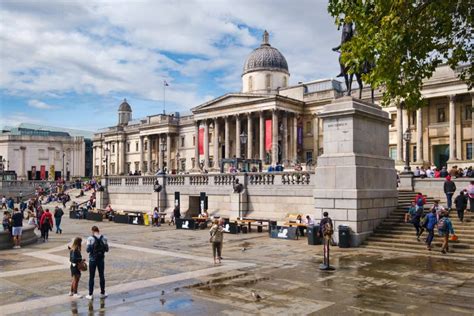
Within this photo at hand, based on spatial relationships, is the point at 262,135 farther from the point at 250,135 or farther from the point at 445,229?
the point at 445,229

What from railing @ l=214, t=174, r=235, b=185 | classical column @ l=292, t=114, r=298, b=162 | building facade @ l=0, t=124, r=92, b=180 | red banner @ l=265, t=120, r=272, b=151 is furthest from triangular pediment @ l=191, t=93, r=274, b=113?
building facade @ l=0, t=124, r=92, b=180

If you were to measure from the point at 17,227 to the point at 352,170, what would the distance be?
14.5 metres

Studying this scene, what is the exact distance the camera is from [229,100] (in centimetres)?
6925

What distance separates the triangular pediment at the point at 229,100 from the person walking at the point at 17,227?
46.9 meters

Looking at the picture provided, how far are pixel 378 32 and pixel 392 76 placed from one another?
1.21m

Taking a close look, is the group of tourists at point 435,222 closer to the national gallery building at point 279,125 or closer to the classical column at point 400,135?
the national gallery building at point 279,125

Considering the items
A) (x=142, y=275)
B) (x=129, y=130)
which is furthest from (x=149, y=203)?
(x=129, y=130)

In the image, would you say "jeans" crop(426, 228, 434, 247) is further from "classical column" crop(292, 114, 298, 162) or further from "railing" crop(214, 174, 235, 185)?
"classical column" crop(292, 114, 298, 162)

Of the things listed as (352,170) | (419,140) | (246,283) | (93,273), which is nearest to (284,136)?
(419,140)

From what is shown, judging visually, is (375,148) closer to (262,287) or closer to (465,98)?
(262,287)

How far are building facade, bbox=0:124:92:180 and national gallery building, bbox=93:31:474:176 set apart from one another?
102 feet

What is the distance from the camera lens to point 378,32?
11.8 m

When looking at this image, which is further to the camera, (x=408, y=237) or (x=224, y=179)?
(x=224, y=179)

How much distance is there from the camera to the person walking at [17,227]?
63.6ft
